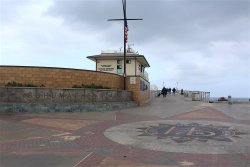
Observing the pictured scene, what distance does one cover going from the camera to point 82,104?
829 inches

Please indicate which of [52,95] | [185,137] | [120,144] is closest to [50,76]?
[52,95]

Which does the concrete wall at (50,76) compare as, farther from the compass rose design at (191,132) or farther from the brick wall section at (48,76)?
the compass rose design at (191,132)

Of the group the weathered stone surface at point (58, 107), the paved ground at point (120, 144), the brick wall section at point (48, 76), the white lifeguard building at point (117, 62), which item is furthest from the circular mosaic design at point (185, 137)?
the white lifeguard building at point (117, 62)

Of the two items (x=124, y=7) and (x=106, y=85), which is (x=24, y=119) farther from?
(x=124, y=7)

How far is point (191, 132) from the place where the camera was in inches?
522

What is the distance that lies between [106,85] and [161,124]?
10.3 m

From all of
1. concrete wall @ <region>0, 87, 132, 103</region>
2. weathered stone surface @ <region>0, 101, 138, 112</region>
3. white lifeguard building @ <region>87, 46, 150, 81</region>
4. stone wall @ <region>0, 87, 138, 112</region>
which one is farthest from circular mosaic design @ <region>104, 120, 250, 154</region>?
white lifeguard building @ <region>87, 46, 150, 81</region>

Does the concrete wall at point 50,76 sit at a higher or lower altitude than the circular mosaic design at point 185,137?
higher

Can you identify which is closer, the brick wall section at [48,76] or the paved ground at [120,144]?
the paved ground at [120,144]

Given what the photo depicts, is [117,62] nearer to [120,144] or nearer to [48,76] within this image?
[48,76]

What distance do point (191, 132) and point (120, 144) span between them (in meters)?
3.68

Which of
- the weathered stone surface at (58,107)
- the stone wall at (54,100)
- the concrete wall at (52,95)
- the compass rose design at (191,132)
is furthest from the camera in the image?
the concrete wall at (52,95)

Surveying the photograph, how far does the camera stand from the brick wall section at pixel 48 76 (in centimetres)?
2122

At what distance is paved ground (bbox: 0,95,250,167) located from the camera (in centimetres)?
840
